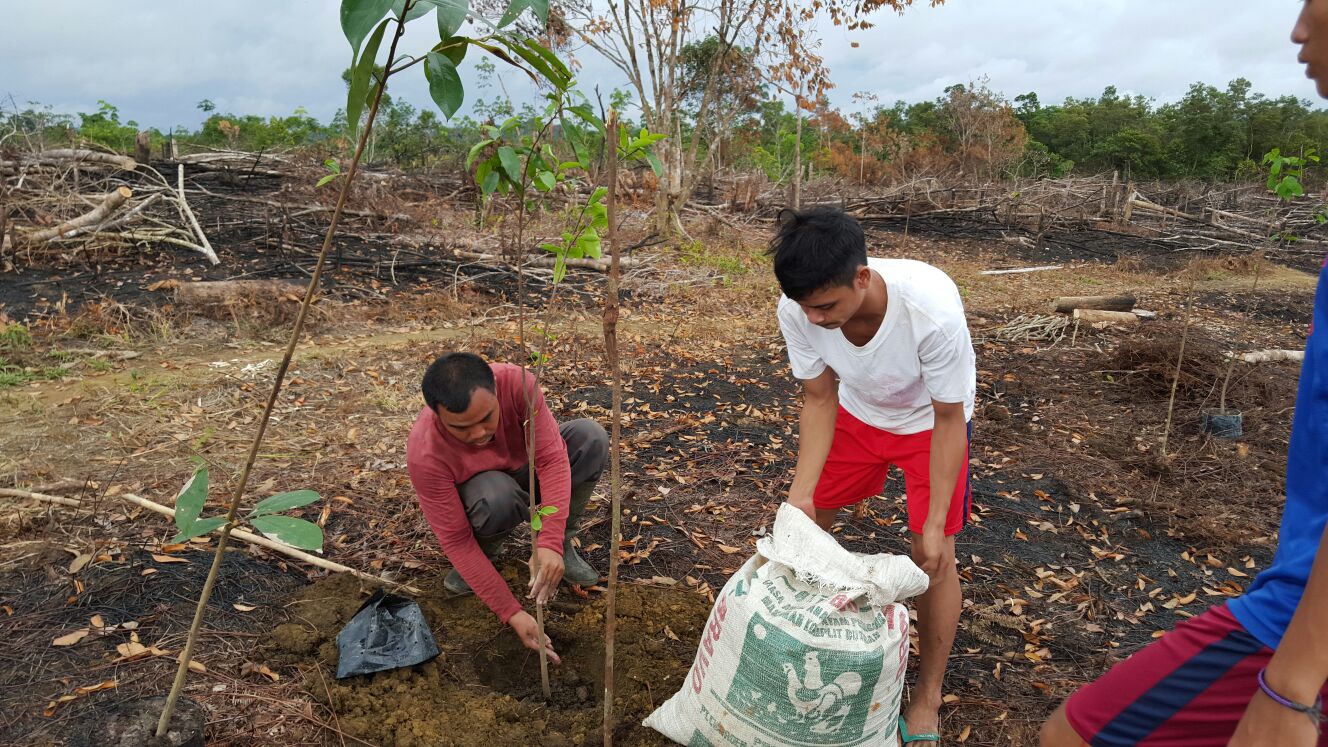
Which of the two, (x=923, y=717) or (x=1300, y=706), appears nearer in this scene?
(x=1300, y=706)

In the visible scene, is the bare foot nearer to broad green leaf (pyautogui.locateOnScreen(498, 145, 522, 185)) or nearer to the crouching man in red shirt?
the crouching man in red shirt

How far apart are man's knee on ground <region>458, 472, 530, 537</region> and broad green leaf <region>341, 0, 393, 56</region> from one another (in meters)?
1.60

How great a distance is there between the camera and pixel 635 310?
6902 millimetres

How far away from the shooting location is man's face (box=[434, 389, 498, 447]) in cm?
194

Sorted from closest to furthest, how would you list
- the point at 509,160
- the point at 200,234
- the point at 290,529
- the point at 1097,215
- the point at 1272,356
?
the point at 290,529
the point at 509,160
the point at 1272,356
the point at 200,234
the point at 1097,215

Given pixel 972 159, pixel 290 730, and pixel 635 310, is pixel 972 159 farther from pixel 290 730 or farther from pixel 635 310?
pixel 290 730

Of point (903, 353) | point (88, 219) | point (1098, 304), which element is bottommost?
point (1098, 304)

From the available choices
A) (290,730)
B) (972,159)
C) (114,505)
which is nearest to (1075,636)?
(290,730)

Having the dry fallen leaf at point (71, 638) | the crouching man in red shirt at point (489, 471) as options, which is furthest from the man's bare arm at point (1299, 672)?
the dry fallen leaf at point (71, 638)

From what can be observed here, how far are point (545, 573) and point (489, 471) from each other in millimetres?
502

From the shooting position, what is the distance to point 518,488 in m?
2.35

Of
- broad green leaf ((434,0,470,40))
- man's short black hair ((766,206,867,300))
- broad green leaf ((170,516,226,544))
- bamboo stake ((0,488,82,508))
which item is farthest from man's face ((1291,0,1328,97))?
bamboo stake ((0,488,82,508))

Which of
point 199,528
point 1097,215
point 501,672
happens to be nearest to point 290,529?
point 199,528

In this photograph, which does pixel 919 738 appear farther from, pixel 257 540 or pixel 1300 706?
pixel 257 540
